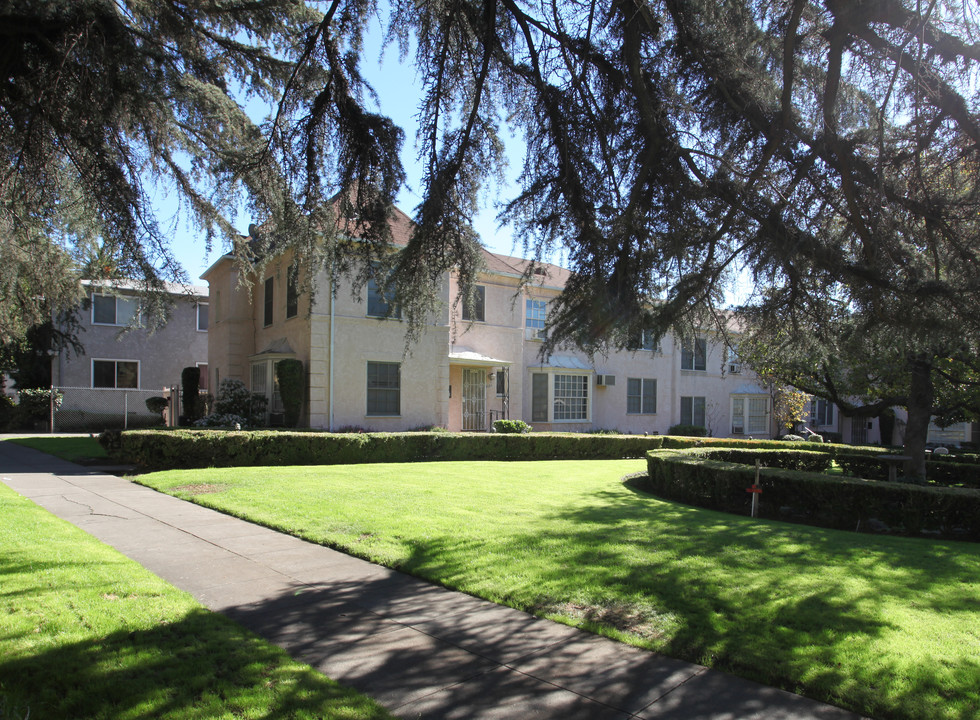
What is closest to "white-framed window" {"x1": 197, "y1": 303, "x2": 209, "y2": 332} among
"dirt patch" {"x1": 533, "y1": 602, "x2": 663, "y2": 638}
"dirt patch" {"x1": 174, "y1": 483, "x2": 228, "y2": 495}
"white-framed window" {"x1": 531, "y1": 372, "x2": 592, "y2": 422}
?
"white-framed window" {"x1": 531, "y1": 372, "x2": 592, "y2": 422}

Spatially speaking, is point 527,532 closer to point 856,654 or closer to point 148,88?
point 856,654

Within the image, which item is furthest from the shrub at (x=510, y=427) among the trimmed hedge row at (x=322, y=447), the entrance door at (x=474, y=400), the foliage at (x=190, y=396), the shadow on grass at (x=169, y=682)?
the shadow on grass at (x=169, y=682)

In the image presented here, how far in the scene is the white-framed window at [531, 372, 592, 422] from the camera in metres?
24.7

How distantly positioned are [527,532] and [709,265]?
370cm

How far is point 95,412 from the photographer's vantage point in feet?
91.2

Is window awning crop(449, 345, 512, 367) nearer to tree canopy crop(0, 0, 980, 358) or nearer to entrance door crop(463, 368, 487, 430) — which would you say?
entrance door crop(463, 368, 487, 430)

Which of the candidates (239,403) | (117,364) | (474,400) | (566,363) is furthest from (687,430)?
(117,364)

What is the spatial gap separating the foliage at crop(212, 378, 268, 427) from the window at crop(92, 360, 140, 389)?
45.1ft

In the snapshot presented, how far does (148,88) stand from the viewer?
5.97m

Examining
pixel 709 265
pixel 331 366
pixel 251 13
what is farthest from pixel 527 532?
pixel 331 366

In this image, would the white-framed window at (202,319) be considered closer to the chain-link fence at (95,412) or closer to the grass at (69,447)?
the chain-link fence at (95,412)

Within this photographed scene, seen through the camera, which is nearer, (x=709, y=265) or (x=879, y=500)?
(x=709, y=265)

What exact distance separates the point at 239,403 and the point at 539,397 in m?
10.8

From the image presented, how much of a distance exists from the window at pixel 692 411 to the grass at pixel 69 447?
75.2 ft
